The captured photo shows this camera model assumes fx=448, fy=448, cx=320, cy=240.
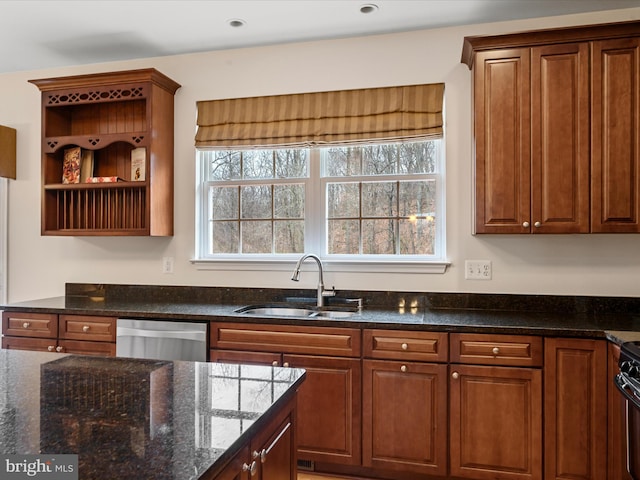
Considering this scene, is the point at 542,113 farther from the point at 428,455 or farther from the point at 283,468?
the point at 283,468

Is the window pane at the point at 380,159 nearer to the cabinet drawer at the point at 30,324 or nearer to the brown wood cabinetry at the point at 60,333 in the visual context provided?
the brown wood cabinetry at the point at 60,333

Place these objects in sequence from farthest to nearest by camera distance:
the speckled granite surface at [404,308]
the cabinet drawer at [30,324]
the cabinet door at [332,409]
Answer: the cabinet drawer at [30,324] → the cabinet door at [332,409] → the speckled granite surface at [404,308]

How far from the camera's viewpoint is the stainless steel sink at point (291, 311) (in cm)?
272

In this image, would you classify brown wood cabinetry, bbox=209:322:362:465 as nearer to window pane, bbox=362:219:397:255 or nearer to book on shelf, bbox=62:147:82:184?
window pane, bbox=362:219:397:255

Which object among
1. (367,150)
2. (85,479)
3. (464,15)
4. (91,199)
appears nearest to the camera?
(85,479)

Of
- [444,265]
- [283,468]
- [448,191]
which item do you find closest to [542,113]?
[448,191]

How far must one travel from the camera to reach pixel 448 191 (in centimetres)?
280

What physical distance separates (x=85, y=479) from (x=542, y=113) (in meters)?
2.47

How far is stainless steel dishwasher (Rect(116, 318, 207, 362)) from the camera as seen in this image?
2.51 metres

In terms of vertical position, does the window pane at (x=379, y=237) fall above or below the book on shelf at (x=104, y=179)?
below

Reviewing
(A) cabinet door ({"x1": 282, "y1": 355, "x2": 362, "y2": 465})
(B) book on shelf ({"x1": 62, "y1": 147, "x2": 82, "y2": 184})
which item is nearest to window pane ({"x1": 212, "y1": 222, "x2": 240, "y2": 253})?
(B) book on shelf ({"x1": 62, "y1": 147, "x2": 82, "y2": 184})

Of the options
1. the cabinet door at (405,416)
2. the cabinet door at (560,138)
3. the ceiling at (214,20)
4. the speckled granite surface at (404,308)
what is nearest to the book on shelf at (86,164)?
the ceiling at (214,20)

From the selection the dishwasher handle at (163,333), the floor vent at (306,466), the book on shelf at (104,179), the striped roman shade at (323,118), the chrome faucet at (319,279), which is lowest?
the floor vent at (306,466)

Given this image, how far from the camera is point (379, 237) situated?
9.72 ft
